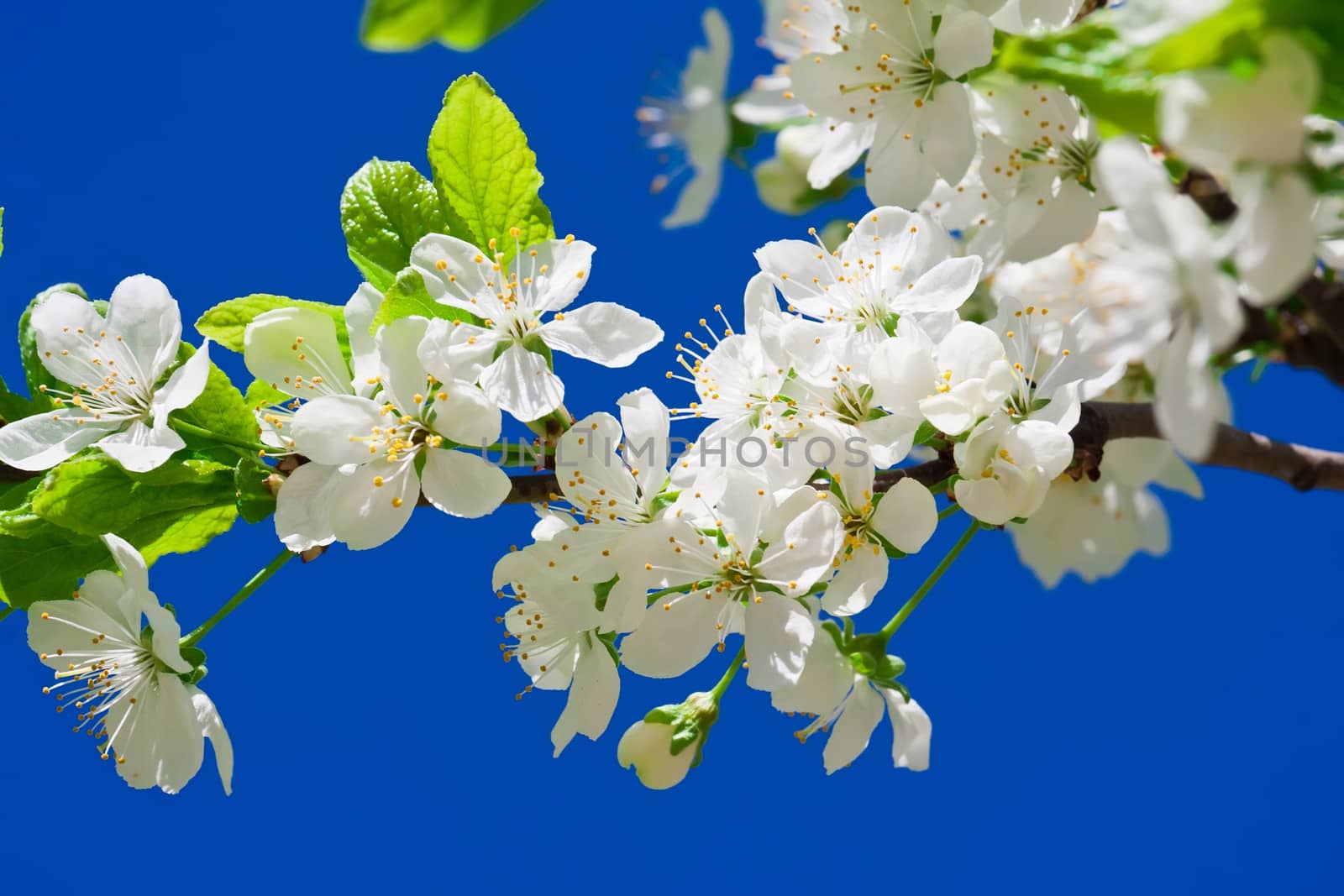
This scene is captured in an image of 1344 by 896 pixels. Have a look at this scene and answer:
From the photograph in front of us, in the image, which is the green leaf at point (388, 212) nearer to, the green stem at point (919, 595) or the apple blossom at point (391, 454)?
the apple blossom at point (391, 454)

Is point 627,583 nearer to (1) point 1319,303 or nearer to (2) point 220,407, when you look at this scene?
(2) point 220,407

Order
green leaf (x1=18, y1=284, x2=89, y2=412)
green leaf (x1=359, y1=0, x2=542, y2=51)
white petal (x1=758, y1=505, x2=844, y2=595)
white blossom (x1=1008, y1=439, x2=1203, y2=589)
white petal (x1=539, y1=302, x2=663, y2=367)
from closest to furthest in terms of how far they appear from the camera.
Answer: green leaf (x1=359, y1=0, x2=542, y2=51) → white petal (x1=758, y1=505, x2=844, y2=595) → white petal (x1=539, y1=302, x2=663, y2=367) → green leaf (x1=18, y1=284, x2=89, y2=412) → white blossom (x1=1008, y1=439, x2=1203, y2=589)

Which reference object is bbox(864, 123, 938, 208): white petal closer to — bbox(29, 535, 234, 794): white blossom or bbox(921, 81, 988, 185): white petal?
bbox(921, 81, 988, 185): white petal

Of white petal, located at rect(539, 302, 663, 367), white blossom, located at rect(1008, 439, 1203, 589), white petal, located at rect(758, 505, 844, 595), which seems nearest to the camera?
white petal, located at rect(758, 505, 844, 595)

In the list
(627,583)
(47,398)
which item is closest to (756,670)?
(627,583)

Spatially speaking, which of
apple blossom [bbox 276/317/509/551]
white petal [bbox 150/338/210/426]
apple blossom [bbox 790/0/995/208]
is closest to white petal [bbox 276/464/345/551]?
apple blossom [bbox 276/317/509/551]

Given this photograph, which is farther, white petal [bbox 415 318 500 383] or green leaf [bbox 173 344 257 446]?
green leaf [bbox 173 344 257 446]

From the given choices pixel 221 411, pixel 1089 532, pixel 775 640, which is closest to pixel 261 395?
pixel 221 411
